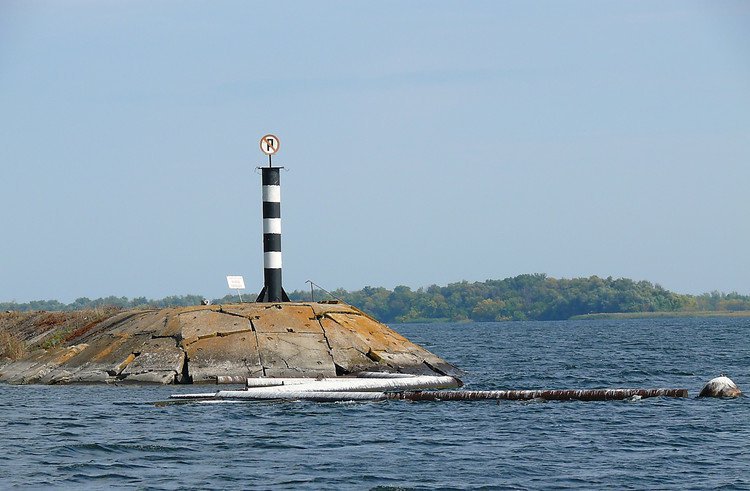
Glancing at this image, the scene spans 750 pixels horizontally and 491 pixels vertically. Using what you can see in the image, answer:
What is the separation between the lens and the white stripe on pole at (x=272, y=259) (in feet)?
120

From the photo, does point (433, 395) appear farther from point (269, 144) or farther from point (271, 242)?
point (269, 144)

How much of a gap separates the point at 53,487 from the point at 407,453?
6.17m

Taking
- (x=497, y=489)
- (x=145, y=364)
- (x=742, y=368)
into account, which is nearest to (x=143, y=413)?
(x=145, y=364)

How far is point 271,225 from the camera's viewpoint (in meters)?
36.5

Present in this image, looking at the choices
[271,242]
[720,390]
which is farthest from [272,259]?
[720,390]

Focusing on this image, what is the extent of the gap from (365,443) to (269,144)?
1859cm

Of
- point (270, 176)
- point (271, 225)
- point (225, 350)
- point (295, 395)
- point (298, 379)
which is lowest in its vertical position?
point (295, 395)

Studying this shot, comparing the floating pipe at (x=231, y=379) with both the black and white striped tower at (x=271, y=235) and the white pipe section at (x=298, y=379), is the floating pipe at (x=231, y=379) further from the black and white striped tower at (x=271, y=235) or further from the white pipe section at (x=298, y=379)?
the black and white striped tower at (x=271, y=235)

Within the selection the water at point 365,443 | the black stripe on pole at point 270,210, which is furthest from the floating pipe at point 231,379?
the black stripe on pole at point 270,210

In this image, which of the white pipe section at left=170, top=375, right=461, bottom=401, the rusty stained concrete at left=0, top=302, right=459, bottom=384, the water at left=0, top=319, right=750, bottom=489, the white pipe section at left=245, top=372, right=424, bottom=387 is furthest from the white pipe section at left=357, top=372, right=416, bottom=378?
the water at left=0, top=319, right=750, bottom=489

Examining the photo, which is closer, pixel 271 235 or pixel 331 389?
pixel 331 389

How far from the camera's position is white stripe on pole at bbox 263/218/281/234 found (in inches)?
1438

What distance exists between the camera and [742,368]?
40375 mm

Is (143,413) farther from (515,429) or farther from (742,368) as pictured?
(742,368)
